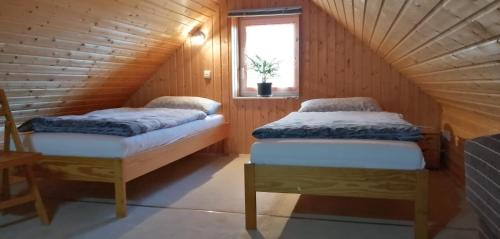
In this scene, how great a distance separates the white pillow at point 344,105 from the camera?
3.67 metres

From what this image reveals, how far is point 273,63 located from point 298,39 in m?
0.38

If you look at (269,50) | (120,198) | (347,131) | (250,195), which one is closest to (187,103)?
(269,50)

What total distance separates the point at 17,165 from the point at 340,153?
6.06ft

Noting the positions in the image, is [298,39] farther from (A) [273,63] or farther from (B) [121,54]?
(B) [121,54]

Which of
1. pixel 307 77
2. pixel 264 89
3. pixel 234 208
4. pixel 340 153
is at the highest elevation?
pixel 307 77

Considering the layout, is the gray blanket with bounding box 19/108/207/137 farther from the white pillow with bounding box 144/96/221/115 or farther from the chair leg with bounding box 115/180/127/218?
the white pillow with bounding box 144/96/221/115

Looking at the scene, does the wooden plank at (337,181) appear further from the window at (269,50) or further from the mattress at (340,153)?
the window at (269,50)

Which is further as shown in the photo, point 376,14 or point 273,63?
point 273,63

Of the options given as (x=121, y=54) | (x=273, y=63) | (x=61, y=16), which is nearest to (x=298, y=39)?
(x=273, y=63)

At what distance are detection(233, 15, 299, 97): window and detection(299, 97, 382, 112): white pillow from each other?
0.60 m

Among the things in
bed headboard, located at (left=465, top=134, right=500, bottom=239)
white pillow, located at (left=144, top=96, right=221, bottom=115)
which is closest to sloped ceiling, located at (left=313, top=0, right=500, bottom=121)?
bed headboard, located at (left=465, top=134, right=500, bottom=239)

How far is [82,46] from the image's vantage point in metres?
3.17

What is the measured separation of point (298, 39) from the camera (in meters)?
4.24

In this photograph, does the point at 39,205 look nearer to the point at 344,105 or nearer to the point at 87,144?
the point at 87,144
